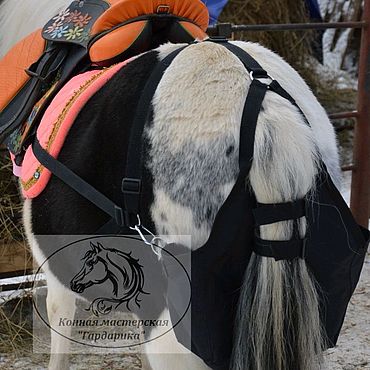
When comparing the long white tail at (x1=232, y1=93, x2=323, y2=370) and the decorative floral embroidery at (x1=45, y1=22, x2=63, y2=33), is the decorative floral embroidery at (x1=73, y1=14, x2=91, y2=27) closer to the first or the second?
the decorative floral embroidery at (x1=45, y1=22, x2=63, y2=33)

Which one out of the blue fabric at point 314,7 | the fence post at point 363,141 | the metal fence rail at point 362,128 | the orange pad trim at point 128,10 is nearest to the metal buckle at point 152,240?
the orange pad trim at point 128,10

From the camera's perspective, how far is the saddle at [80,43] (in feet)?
5.44

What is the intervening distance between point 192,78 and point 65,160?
39cm

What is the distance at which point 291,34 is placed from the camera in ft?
18.4

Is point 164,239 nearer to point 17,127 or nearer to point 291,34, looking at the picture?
point 17,127

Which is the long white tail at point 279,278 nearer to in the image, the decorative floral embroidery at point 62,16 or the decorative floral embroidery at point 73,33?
the decorative floral embroidery at point 73,33

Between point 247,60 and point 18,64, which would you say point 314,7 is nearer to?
point 18,64

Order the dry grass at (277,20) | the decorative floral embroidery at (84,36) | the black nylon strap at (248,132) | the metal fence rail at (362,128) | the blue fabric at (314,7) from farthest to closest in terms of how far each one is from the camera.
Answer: the dry grass at (277,20) < the blue fabric at (314,7) < the metal fence rail at (362,128) < the decorative floral embroidery at (84,36) < the black nylon strap at (248,132)

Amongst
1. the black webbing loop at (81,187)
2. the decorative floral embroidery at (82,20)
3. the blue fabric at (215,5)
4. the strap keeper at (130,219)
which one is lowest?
the strap keeper at (130,219)

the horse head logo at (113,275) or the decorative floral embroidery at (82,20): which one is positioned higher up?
the decorative floral embroidery at (82,20)

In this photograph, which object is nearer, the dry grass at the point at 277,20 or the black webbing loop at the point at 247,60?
the black webbing loop at the point at 247,60

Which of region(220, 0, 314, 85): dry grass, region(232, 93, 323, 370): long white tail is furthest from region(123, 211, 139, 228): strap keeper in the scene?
region(220, 0, 314, 85): dry grass

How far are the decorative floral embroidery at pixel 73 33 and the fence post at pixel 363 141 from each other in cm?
190

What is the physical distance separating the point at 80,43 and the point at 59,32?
125 mm
